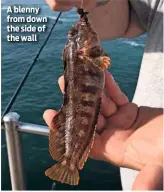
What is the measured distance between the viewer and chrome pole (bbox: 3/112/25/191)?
3396mm

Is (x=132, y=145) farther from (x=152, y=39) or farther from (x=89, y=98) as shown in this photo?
(x=152, y=39)

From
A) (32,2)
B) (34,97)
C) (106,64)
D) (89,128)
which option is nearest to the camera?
(106,64)

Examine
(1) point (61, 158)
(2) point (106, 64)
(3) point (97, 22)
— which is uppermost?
(3) point (97, 22)

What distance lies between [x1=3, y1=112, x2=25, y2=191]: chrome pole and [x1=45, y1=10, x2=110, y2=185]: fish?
657mm

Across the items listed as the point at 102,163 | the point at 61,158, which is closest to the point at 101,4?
the point at 61,158

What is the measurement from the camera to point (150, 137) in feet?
8.68

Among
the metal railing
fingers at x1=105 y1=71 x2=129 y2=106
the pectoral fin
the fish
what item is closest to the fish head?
the fish

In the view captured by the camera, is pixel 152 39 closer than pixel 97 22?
Yes

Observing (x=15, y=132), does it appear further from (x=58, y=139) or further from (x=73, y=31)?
(x=73, y=31)

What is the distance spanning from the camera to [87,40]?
2.72m

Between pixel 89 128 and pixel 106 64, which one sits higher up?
pixel 106 64

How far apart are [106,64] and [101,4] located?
1141 millimetres

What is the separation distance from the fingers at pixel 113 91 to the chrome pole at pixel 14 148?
110 centimetres

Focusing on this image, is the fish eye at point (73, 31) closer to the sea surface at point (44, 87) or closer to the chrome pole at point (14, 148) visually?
the chrome pole at point (14, 148)
